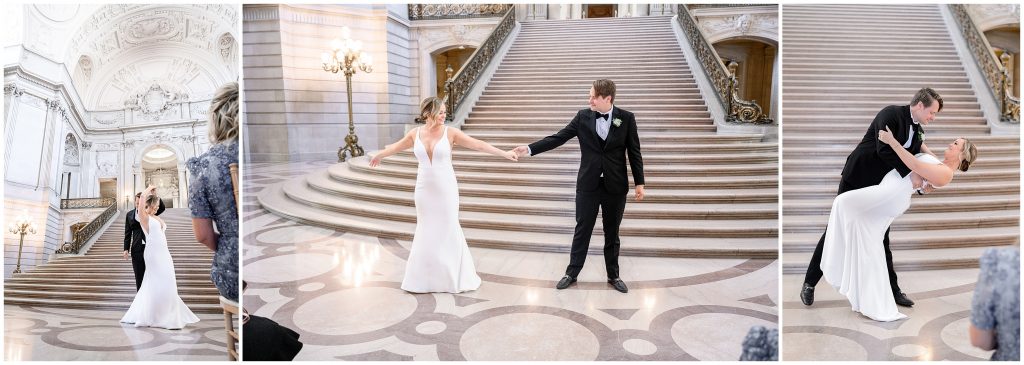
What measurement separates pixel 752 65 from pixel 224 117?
15.1m

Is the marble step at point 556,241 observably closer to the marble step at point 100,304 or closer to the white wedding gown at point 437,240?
the white wedding gown at point 437,240

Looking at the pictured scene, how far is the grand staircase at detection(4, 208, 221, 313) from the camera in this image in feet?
7.13

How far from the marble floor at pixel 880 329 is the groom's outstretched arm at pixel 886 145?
0.74 meters

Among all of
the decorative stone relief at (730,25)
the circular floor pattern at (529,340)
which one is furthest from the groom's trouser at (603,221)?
the decorative stone relief at (730,25)

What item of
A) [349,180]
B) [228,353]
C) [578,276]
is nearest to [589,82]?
[349,180]

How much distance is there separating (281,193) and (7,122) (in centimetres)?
377

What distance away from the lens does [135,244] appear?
2162 mm

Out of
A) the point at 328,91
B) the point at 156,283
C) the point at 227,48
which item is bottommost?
the point at 156,283

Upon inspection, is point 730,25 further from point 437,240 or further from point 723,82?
point 437,240

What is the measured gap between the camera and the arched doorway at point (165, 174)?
2.08m

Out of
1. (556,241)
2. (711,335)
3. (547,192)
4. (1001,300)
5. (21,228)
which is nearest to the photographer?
(1001,300)

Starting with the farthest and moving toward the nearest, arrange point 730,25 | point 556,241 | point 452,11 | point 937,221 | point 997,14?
point 452,11 < point 730,25 < point 556,241 < point 937,221 < point 997,14

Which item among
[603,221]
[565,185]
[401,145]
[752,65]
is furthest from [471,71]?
[752,65]

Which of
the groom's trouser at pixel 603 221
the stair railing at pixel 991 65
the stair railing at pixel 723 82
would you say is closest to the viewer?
the stair railing at pixel 991 65
